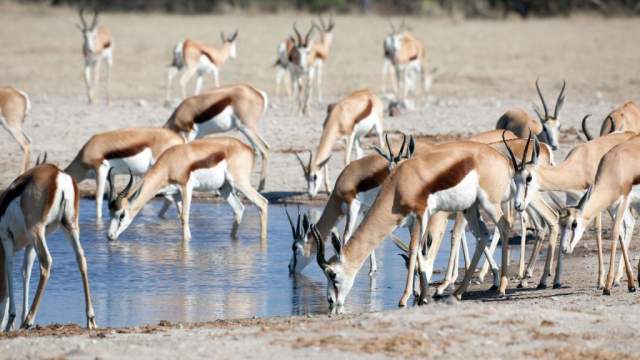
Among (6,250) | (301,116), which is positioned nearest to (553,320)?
(6,250)

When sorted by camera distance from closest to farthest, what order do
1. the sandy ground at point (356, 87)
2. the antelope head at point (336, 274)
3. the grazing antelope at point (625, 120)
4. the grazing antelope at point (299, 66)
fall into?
the sandy ground at point (356, 87), the antelope head at point (336, 274), the grazing antelope at point (625, 120), the grazing antelope at point (299, 66)

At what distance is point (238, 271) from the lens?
10.9m

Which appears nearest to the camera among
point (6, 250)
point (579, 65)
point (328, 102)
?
point (6, 250)

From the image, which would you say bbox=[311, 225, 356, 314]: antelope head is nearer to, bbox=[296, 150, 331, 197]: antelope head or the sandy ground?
the sandy ground

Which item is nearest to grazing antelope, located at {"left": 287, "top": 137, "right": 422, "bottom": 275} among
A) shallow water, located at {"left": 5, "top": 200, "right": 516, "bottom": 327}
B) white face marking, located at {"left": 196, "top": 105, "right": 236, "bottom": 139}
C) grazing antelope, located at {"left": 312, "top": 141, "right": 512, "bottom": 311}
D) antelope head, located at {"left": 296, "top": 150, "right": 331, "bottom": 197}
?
shallow water, located at {"left": 5, "top": 200, "right": 516, "bottom": 327}

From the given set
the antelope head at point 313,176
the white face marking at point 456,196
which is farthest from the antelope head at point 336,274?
the antelope head at point 313,176

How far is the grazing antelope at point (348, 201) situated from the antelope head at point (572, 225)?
190 centimetres

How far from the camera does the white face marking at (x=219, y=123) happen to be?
Answer: 15531mm

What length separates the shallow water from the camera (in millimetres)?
9320

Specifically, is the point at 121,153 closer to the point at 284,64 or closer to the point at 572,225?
the point at 572,225

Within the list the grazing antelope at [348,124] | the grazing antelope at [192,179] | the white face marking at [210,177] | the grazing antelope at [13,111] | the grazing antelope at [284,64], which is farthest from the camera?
the grazing antelope at [284,64]

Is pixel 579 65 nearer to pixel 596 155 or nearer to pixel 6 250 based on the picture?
pixel 596 155

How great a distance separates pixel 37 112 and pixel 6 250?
1141 cm

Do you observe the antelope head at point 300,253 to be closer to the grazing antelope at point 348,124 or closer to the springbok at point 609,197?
the springbok at point 609,197
